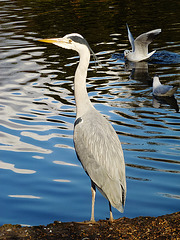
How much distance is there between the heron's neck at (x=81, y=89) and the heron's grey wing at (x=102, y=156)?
341 millimetres

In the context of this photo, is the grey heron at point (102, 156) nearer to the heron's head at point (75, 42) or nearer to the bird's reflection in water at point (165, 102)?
the heron's head at point (75, 42)

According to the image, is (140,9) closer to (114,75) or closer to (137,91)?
(114,75)

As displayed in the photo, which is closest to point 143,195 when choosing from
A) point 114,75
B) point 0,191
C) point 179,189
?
point 179,189

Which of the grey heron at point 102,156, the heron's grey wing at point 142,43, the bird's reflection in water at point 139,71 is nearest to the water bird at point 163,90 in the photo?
the bird's reflection in water at point 139,71

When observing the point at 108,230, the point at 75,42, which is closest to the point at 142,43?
the point at 75,42

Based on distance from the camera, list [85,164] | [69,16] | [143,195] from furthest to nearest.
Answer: [69,16] < [143,195] < [85,164]

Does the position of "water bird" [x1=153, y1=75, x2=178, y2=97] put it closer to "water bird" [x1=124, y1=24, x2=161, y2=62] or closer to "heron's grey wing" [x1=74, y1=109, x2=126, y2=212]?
"water bird" [x1=124, y1=24, x2=161, y2=62]

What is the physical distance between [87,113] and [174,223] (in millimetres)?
1901

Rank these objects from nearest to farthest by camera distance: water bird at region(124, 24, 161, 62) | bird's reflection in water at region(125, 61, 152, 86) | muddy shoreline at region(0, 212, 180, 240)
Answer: muddy shoreline at region(0, 212, 180, 240)
bird's reflection in water at region(125, 61, 152, 86)
water bird at region(124, 24, 161, 62)

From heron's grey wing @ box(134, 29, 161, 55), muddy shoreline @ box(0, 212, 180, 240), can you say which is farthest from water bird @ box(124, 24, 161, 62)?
muddy shoreline @ box(0, 212, 180, 240)

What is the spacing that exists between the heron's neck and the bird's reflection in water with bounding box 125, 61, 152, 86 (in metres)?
7.94

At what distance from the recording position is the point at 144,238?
559cm

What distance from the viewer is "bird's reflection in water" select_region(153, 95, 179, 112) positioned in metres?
12.2

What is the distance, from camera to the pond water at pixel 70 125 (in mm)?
7355
